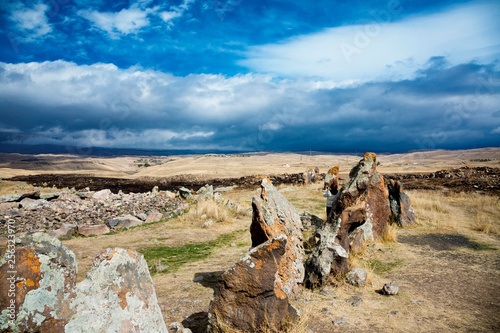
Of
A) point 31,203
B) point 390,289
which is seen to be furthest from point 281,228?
point 31,203

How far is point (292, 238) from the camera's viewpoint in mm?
8414

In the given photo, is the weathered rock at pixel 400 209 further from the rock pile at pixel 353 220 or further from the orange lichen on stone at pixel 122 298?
the orange lichen on stone at pixel 122 298

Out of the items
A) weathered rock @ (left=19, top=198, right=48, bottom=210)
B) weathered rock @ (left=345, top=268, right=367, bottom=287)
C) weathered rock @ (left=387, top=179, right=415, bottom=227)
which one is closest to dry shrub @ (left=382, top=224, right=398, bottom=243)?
weathered rock @ (left=387, top=179, right=415, bottom=227)

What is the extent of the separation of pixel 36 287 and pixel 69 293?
1.18 ft

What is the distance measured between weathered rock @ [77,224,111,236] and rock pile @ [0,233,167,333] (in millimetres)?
11192

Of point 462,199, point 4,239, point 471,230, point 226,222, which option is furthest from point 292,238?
point 462,199

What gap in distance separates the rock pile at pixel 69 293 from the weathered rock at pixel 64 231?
433 inches

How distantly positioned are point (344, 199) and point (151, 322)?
7.71 meters

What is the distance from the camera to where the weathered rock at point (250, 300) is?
5.28 metres

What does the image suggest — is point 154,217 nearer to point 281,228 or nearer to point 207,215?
point 207,215

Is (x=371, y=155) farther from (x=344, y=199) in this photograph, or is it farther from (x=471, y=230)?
(x=471, y=230)

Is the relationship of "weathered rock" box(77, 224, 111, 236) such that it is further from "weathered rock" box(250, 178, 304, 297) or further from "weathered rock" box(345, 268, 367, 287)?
"weathered rock" box(345, 268, 367, 287)

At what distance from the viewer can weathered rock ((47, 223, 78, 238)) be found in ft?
43.9

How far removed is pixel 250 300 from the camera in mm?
5363
